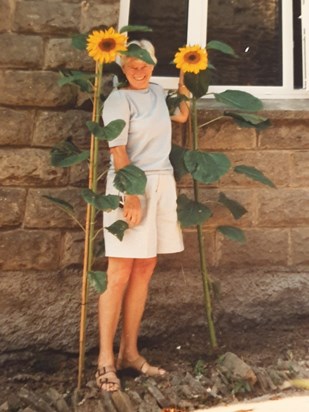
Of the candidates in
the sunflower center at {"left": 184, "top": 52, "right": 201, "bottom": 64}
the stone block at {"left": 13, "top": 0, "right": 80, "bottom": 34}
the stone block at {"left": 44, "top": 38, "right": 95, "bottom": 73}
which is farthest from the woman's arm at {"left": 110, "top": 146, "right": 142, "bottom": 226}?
the stone block at {"left": 13, "top": 0, "right": 80, "bottom": 34}

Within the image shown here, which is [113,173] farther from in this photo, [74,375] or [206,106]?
[74,375]

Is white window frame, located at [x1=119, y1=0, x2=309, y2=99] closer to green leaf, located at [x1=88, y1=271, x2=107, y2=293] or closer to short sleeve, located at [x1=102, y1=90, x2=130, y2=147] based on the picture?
short sleeve, located at [x1=102, y1=90, x2=130, y2=147]

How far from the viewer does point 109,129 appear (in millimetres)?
2137

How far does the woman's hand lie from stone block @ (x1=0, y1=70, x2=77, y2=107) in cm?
90

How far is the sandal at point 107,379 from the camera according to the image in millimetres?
2244

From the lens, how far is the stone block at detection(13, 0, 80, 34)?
9.14 ft

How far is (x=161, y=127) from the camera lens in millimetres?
2357

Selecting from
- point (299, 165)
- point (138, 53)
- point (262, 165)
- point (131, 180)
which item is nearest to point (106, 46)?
point (138, 53)

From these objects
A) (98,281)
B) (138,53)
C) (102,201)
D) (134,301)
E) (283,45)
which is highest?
(283,45)

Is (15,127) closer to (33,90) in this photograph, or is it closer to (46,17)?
(33,90)

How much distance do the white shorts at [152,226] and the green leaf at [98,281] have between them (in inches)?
5.9

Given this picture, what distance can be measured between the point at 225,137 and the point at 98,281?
1343 mm

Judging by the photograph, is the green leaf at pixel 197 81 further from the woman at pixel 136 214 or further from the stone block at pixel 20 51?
the stone block at pixel 20 51

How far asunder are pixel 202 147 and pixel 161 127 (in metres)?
0.65
